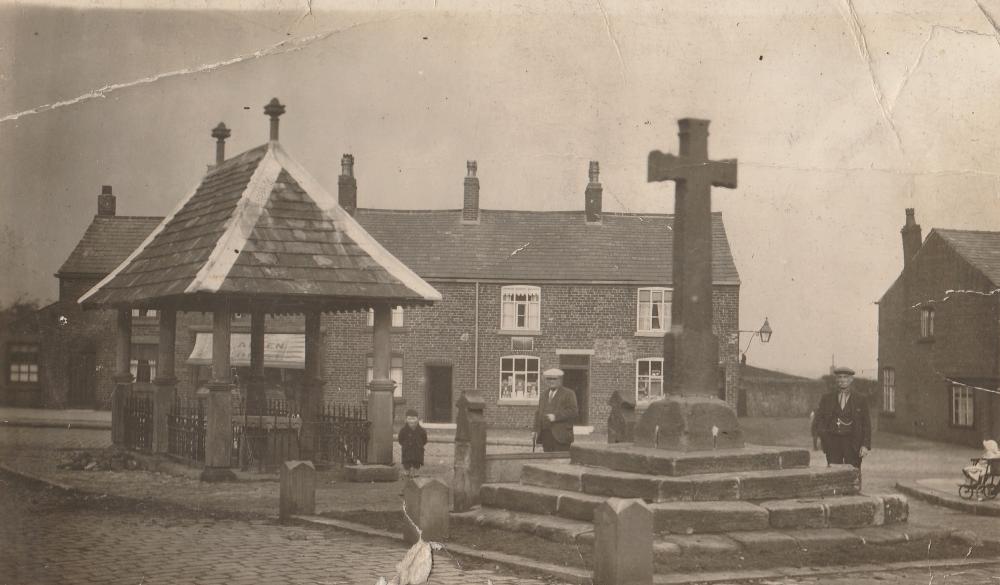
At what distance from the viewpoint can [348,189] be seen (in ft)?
120

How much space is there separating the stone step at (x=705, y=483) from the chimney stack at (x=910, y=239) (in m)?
19.5

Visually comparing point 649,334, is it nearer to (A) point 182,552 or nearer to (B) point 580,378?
(B) point 580,378

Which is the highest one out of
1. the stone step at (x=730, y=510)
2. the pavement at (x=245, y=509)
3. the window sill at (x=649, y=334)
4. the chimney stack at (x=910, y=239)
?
the chimney stack at (x=910, y=239)

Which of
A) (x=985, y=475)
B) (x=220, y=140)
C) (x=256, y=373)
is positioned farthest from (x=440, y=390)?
(x=985, y=475)

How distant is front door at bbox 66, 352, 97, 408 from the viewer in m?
31.9

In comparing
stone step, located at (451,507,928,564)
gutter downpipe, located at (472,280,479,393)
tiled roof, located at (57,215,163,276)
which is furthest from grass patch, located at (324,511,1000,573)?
gutter downpipe, located at (472,280,479,393)

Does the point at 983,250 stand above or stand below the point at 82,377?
above

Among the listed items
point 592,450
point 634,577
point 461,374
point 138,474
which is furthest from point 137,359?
point 634,577

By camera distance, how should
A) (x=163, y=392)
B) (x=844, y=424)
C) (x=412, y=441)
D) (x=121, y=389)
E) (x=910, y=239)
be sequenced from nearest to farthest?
(x=844, y=424) → (x=412, y=441) → (x=163, y=392) → (x=121, y=389) → (x=910, y=239)

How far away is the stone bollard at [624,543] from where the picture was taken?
8.17 m

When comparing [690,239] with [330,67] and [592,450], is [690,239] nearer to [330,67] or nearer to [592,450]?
[592,450]

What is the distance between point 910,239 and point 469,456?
21858mm

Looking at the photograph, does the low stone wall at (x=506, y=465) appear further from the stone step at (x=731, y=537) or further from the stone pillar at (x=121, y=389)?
the stone pillar at (x=121, y=389)

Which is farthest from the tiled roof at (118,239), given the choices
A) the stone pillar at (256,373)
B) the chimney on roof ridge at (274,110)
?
the chimney on roof ridge at (274,110)
